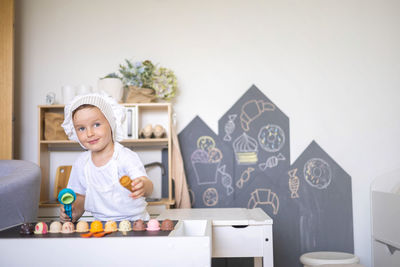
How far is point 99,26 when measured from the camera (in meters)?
3.47

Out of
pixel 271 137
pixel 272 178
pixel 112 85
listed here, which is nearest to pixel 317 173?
pixel 272 178

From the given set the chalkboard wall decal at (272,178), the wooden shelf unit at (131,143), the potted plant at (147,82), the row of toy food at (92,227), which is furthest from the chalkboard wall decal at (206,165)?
the row of toy food at (92,227)

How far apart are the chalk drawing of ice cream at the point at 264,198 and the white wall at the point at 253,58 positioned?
1.29ft

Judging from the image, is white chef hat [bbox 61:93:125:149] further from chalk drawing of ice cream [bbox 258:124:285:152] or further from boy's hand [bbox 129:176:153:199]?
chalk drawing of ice cream [bbox 258:124:285:152]

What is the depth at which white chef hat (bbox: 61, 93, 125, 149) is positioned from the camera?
6.00 ft

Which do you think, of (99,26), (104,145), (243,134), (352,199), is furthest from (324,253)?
(99,26)

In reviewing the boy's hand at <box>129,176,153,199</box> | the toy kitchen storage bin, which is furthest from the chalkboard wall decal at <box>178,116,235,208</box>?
the boy's hand at <box>129,176,153,199</box>

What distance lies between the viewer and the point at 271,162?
10.9 feet

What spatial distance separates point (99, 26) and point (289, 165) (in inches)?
80.4

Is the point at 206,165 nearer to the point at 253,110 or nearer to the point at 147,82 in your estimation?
the point at 253,110

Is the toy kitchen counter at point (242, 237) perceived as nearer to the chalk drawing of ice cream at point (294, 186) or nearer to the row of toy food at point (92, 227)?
the row of toy food at point (92, 227)

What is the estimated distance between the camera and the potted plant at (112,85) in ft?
10.2

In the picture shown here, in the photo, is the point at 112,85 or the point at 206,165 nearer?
the point at 112,85

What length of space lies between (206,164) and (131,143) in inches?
25.8
